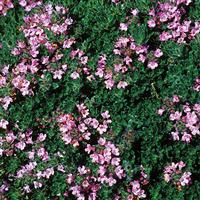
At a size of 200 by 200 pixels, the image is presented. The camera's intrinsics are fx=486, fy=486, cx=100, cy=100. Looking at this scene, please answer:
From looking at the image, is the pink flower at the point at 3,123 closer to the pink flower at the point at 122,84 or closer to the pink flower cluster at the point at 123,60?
the pink flower cluster at the point at 123,60

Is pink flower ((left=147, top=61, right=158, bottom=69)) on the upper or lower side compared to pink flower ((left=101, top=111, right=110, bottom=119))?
upper

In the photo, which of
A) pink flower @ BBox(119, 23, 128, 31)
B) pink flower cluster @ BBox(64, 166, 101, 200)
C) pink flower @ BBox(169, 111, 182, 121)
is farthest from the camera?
pink flower @ BBox(119, 23, 128, 31)

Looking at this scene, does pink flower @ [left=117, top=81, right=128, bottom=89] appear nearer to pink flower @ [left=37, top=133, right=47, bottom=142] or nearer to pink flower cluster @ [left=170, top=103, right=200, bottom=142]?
pink flower cluster @ [left=170, top=103, right=200, bottom=142]

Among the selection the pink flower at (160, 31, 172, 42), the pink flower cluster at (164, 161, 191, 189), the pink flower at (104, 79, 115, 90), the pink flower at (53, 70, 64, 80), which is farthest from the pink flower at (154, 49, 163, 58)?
the pink flower cluster at (164, 161, 191, 189)

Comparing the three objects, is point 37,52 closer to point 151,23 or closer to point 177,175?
point 151,23

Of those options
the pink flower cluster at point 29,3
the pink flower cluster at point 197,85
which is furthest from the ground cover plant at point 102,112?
the pink flower cluster at point 29,3

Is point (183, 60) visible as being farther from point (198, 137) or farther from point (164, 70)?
point (198, 137)

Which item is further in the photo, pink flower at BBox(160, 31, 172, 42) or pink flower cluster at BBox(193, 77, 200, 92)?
pink flower at BBox(160, 31, 172, 42)
